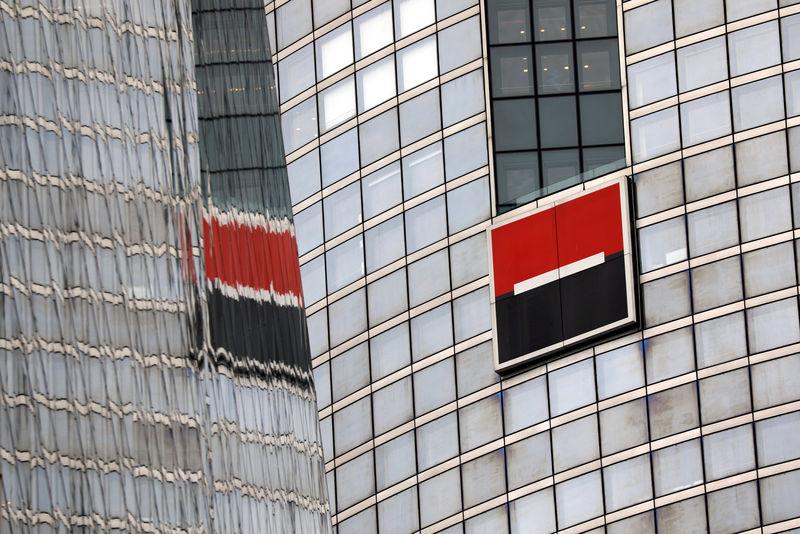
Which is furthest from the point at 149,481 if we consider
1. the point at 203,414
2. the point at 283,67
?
the point at 283,67

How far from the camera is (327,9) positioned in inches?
3241

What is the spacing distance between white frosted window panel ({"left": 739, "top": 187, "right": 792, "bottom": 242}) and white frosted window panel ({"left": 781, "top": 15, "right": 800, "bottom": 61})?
19.0 feet

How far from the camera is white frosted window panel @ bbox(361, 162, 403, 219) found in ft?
258

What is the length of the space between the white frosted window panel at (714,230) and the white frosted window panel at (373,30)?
58.6 feet

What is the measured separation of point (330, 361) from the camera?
79.2 meters

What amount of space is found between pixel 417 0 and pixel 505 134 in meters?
8.15

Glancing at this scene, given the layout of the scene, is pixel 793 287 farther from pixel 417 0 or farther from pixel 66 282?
pixel 66 282

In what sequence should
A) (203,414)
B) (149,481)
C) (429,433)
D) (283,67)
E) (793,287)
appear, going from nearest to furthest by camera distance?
(149,481), (203,414), (793,287), (429,433), (283,67)

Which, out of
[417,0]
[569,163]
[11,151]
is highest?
[417,0]

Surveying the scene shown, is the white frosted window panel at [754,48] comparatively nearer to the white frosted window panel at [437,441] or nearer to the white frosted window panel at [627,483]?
the white frosted window panel at [627,483]

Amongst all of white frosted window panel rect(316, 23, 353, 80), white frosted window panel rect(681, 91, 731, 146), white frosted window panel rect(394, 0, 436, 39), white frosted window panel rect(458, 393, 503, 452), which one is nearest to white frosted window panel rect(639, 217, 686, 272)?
white frosted window panel rect(681, 91, 731, 146)

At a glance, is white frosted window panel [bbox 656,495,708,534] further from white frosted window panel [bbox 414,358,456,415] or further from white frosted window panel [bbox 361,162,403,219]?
white frosted window panel [bbox 361,162,403,219]

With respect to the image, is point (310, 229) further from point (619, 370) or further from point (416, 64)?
point (619, 370)

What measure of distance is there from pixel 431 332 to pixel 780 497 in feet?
56.9
